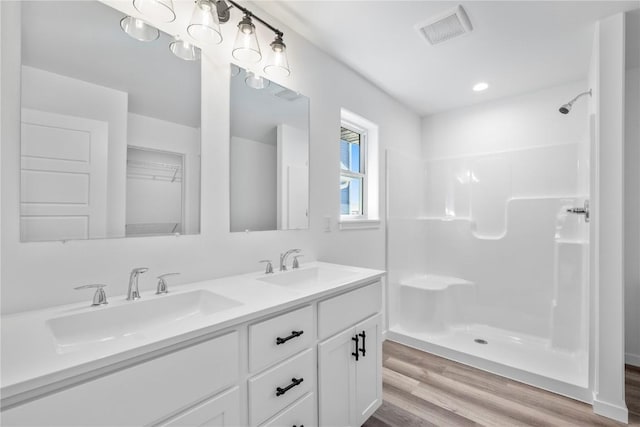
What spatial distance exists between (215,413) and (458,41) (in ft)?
8.31

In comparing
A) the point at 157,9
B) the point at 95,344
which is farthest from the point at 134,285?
the point at 157,9

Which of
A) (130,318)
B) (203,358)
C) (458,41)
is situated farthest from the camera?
(458,41)

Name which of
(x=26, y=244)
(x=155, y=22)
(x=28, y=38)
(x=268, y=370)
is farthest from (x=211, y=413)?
(x=155, y=22)

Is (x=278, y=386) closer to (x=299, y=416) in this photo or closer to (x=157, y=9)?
(x=299, y=416)

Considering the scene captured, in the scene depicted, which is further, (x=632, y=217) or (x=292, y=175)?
(x=632, y=217)

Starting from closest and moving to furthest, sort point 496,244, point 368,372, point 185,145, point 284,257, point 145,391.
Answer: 1. point 145,391
2. point 185,145
3. point 368,372
4. point 284,257
5. point 496,244

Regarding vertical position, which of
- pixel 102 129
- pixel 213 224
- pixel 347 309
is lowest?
pixel 347 309

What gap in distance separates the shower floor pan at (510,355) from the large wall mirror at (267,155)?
5.65 feet

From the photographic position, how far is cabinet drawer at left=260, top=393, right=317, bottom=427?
1087 mm

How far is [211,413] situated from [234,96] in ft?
4.79

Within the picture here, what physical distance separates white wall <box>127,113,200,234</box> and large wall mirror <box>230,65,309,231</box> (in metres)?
0.20

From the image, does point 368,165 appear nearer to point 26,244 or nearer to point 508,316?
point 508,316

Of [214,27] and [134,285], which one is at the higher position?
[214,27]

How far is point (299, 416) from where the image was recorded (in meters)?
1.18
